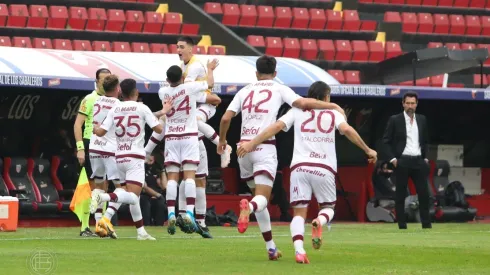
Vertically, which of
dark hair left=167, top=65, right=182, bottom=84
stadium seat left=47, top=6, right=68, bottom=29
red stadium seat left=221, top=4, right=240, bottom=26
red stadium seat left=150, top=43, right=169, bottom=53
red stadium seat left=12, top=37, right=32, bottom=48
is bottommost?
dark hair left=167, top=65, right=182, bottom=84

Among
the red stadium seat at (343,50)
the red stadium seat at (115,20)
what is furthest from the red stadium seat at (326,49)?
the red stadium seat at (115,20)

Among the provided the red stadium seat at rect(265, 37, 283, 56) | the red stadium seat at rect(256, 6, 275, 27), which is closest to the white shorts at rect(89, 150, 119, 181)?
the red stadium seat at rect(265, 37, 283, 56)

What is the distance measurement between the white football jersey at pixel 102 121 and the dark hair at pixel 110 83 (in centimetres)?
33

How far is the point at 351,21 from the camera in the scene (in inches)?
1298

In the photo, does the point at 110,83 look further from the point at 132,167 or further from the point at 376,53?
the point at 376,53

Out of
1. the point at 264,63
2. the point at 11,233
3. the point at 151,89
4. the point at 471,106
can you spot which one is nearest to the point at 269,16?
the point at 471,106

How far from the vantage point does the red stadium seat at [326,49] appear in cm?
3119

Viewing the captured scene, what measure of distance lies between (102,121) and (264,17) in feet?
55.2

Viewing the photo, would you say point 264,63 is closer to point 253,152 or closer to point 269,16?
point 253,152

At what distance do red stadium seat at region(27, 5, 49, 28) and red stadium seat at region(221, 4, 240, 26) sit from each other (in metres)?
4.99

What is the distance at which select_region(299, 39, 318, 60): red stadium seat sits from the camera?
30938mm

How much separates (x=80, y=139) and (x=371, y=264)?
5477mm

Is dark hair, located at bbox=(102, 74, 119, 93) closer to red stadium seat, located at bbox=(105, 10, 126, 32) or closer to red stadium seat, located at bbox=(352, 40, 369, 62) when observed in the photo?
red stadium seat, located at bbox=(105, 10, 126, 32)

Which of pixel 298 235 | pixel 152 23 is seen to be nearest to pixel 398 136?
pixel 298 235
